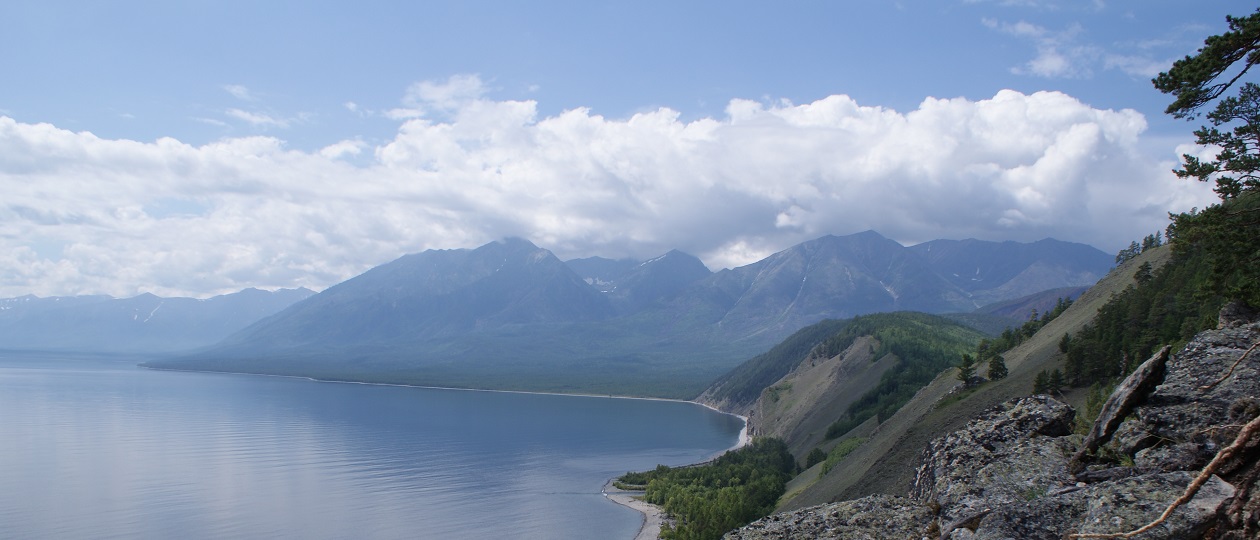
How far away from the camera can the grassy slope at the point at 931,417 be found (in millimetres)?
44438

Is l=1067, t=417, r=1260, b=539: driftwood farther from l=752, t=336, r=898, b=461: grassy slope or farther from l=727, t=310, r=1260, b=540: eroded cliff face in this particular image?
l=752, t=336, r=898, b=461: grassy slope

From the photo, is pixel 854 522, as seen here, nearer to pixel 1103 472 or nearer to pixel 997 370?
pixel 1103 472

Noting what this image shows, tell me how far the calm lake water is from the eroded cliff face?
6695 cm

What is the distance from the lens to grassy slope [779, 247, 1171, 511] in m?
44.4

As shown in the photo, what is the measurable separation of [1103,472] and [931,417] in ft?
133

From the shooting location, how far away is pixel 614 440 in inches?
6240

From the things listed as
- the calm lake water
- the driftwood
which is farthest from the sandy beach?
the driftwood

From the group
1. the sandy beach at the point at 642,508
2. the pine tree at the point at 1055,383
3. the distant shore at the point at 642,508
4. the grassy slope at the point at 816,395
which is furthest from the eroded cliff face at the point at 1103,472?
the grassy slope at the point at 816,395

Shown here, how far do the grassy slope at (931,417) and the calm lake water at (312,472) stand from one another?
1186 inches

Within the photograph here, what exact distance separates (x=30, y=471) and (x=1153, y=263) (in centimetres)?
13560

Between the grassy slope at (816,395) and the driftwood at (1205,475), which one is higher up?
the driftwood at (1205,475)

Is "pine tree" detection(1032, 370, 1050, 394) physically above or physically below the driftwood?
below

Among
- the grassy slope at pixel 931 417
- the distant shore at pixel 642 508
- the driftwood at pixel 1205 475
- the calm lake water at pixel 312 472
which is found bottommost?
the distant shore at pixel 642 508

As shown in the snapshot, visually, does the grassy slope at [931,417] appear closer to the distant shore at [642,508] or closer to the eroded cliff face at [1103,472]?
the eroded cliff face at [1103,472]
